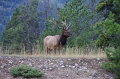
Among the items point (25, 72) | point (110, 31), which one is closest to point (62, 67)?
point (25, 72)

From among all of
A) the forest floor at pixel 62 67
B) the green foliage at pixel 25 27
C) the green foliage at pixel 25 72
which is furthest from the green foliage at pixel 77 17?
the green foliage at pixel 25 72

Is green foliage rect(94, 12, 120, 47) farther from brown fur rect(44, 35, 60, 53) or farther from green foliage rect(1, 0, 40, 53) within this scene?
green foliage rect(1, 0, 40, 53)

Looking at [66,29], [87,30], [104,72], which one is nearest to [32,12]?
[87,30]

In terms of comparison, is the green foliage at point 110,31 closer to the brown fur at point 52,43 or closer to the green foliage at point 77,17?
the brown fur at point 52,43

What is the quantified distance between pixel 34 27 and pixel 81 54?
2266 centimetres

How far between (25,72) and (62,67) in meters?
1.61

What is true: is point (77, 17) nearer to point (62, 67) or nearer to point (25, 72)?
point (62, 67)

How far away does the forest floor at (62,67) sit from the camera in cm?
1113

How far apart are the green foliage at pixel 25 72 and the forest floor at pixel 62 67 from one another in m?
0.23

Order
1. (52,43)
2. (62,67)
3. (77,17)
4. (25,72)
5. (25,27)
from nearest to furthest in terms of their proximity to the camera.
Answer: (25,72)
(62,67)
(52,43)
(77,17)
(25,27)

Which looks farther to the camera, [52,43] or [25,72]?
[52,43]

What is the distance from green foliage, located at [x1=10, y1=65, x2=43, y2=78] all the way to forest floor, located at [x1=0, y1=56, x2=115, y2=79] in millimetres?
230

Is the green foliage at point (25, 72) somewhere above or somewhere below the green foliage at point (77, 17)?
below

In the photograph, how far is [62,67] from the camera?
38.4ft
